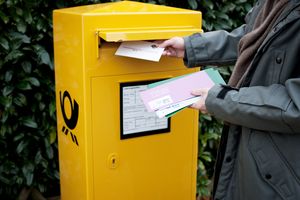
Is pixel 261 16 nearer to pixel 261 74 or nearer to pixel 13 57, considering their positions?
pixel 261 74

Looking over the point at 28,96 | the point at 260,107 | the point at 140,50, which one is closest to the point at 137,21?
the point at 140,50

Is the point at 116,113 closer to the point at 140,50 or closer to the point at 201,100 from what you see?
the point at 140,50

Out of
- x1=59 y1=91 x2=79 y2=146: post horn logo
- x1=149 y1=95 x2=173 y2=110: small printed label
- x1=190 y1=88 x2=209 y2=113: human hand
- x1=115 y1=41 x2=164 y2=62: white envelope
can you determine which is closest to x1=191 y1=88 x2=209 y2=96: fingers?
x1=190 y1=88 x2=209 y2=113: human hand

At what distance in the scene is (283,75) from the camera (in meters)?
1.62

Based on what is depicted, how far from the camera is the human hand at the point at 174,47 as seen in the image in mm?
2146

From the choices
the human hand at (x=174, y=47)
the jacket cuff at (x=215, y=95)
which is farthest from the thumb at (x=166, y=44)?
the jacket cuff at (x=215, y=95)

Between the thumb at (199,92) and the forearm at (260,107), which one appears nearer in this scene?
the forearm at (260,107)

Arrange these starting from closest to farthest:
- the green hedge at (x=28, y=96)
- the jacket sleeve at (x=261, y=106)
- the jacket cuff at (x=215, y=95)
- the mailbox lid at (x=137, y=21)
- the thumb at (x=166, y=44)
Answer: the jacket sleeve at (x=261, y=106) → the jacket cuff at (x=215, y=95) → the mailbox lid at (x=137, y=21) → the thumb at (x=166, y=44) → the green hedge at (x=28, y=96)

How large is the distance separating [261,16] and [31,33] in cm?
148

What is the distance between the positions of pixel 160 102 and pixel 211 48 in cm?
45

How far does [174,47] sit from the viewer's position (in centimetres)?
217

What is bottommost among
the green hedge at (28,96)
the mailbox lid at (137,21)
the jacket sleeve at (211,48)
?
the green hedge at (28,96)

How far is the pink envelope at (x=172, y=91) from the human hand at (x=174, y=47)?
21 centimetres

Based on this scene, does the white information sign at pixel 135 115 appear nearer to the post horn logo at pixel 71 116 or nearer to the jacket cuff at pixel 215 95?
the post horn logo at pixel 71 116
